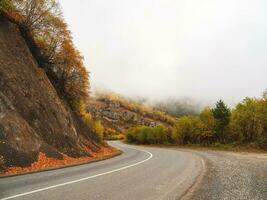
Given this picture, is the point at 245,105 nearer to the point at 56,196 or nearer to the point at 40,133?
the point at 40,133

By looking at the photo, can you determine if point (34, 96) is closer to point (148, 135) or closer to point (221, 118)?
point (221, 118)

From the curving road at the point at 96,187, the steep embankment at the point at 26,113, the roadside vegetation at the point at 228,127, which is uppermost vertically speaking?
the roadside vegetation at the point at 228,127

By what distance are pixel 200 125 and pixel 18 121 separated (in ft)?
222

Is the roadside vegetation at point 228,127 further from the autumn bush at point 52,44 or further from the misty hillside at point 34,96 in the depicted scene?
the misty hillside at point 34,96

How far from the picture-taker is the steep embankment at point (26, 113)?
62.9 ft

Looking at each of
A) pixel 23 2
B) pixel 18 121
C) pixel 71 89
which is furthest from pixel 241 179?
pixel 71 89

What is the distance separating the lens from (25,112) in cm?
2319

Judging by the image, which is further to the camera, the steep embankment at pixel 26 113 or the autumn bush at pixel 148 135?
the autumn bush at pixel 148 135

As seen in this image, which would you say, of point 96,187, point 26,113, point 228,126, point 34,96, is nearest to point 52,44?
point 34,96

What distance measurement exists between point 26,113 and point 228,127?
2475 inches

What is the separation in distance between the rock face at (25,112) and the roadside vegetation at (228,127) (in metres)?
40.8

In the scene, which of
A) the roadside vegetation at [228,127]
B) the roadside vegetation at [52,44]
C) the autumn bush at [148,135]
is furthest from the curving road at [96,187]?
the autumn bush at [148,135]

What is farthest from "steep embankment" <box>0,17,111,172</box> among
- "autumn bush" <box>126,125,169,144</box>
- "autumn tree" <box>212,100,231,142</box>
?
"autumn bush" <box>126,125,169,144</box>

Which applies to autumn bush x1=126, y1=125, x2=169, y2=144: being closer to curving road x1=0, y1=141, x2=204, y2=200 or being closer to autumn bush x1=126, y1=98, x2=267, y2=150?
autumn bush x1=126, y1=98, x2=267, y2=150
